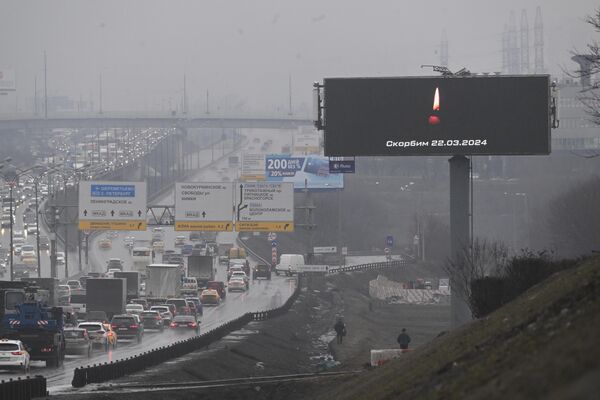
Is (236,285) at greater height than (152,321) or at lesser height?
greater

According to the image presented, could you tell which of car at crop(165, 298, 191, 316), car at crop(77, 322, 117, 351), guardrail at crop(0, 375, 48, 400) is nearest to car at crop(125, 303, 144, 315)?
car at crop(165, 298, 191, 316)

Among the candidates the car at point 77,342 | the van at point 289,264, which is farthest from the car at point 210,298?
the car at point 77,342

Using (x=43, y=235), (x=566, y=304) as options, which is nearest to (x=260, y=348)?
(x=566, y=304)

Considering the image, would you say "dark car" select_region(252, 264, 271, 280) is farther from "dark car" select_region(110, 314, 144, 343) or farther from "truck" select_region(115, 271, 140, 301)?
"dark car" select_region(110, 314, 144, 343)

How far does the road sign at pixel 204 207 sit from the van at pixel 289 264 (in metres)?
32.8

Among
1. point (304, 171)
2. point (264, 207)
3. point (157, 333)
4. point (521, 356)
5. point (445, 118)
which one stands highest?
point (304, 171)

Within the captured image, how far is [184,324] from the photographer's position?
2675 inches

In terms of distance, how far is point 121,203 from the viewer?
3260 inches

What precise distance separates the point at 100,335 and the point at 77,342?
3.46m

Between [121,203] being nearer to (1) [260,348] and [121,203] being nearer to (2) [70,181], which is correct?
(1) [260,348]

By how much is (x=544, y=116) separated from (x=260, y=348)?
52.1 feet

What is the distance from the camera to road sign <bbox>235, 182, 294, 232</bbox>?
276 ft

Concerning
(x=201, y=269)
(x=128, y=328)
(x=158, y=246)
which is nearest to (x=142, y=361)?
(x=128, y=328)

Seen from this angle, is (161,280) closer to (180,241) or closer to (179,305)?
(179,305)
